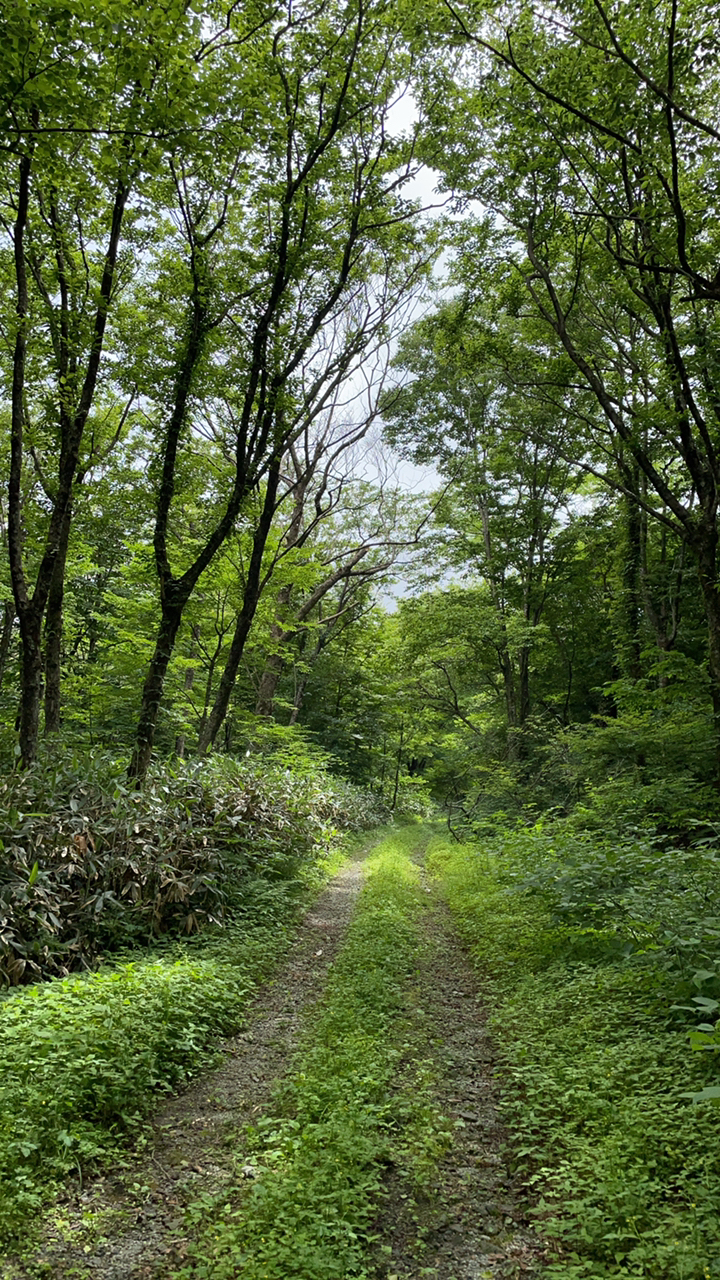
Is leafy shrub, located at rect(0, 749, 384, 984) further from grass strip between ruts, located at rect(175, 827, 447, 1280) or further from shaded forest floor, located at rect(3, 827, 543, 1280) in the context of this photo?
grass strip between ruts, located at rect(175, 827, 447, 1280)

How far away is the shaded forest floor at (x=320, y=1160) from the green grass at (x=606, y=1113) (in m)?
0.19

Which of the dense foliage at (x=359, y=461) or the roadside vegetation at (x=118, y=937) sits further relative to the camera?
the dense foliage at (x=359, y=461)

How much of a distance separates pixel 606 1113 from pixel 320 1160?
4.32ft

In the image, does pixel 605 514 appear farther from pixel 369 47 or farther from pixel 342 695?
pixel 369 47

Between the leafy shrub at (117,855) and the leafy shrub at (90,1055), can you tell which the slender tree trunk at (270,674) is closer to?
the leafy shrub at (117,855)

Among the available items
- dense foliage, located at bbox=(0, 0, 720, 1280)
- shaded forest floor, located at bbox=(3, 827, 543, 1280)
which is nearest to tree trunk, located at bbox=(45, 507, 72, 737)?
dense foliage, located at bbox=(0, 0, 720, 1280)

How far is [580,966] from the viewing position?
460 cm

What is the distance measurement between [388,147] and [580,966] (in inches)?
448

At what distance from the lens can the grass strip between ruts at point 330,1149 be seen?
7.18 feet

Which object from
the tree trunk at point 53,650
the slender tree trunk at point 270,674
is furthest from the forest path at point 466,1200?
the slender tree trunk at point 270,674

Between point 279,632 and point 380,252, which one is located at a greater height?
point 380,252

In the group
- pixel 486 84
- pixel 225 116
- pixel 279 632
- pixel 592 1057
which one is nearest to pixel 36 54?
pixel 225 116

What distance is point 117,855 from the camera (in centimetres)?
554

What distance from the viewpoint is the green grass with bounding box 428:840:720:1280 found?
2.11 metres
